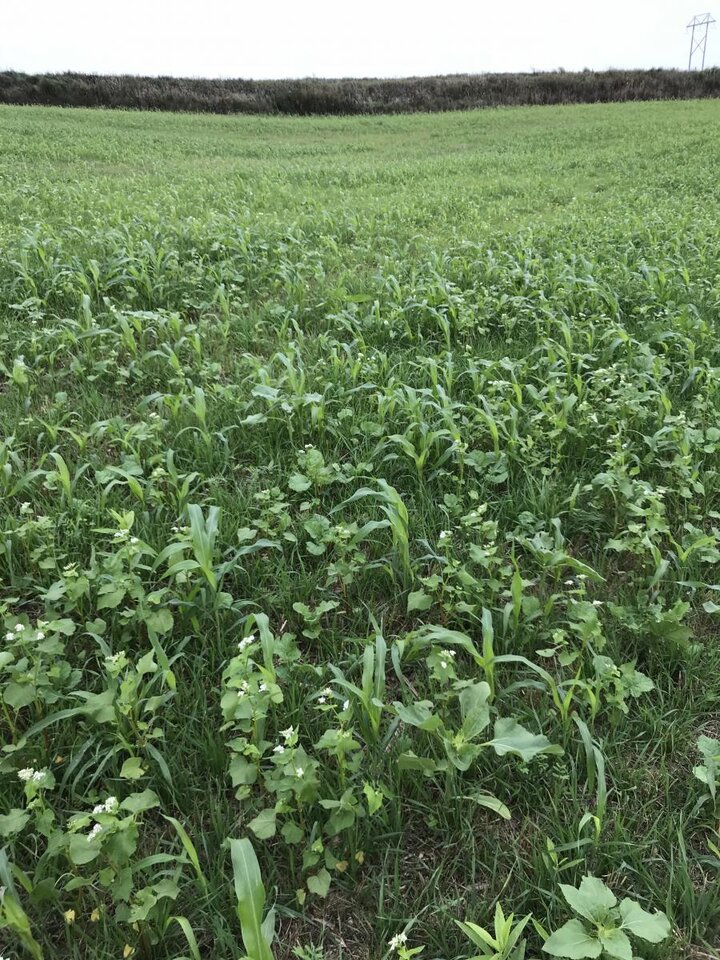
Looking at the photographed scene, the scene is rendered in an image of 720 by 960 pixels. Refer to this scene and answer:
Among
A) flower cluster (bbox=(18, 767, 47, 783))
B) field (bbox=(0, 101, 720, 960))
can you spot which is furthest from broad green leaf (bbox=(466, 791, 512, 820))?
flower cluster (bbox=(18, 767, 47, 783))

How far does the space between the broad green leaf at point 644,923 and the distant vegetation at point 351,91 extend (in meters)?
35.5

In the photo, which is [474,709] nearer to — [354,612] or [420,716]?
[420,716]

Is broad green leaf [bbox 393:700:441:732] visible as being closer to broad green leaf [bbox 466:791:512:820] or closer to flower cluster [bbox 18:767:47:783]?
broad green leaf [bbox 466:791:512:820]

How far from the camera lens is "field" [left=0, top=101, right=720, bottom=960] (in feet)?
4.93

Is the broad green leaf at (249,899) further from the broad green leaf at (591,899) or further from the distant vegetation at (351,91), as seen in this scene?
the distant vegetation at (351,91)

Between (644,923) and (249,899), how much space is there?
86 centimetres

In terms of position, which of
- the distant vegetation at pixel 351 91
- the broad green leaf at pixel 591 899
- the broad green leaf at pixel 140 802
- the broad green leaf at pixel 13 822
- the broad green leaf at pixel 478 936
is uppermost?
the distant vegetation at pixel 351 91

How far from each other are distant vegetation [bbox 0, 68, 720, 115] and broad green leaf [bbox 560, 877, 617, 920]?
116 ft

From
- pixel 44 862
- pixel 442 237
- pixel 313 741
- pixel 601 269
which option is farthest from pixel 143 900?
pixel 442 237

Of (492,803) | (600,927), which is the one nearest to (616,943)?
(600,927)

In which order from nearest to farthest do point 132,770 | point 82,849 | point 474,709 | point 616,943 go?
point 616,943
point 82,849
point 132,770
point 474,709

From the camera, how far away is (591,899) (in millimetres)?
1366

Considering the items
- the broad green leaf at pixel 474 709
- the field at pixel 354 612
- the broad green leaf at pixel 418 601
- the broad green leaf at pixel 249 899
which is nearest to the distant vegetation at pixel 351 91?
the field at pixel 354 612

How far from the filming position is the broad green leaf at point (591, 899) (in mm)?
1341
